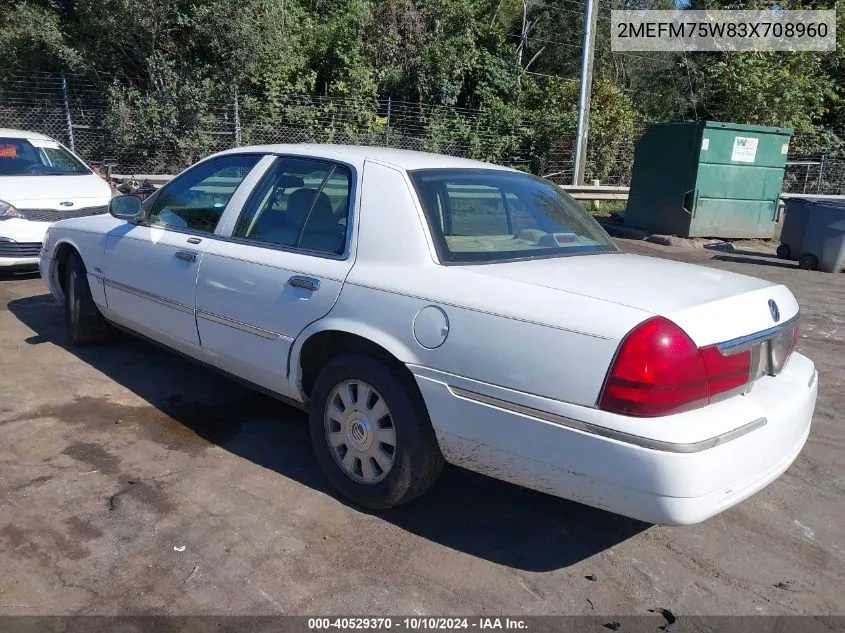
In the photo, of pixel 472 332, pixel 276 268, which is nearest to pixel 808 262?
pixel 276 268

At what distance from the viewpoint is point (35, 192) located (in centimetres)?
802

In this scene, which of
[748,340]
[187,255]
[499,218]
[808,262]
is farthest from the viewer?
[808,262]

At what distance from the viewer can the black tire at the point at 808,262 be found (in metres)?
11.1

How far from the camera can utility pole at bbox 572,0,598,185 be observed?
15492mm

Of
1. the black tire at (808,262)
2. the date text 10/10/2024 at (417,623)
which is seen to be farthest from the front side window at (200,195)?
the black tire at (808,262)

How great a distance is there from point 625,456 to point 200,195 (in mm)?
3126

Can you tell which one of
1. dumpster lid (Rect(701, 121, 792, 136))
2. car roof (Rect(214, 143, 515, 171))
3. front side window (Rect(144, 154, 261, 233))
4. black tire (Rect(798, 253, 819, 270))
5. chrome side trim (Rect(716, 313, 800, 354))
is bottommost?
black tire (Rect(798, 253, 819, 270))

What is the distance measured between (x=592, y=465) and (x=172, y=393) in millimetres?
3133

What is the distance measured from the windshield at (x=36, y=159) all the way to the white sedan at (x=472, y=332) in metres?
5.25

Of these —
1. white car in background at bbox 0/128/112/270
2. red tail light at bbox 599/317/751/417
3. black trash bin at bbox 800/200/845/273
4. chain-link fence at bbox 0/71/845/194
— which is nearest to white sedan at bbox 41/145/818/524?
red tail light at bbox 599/317/751/417

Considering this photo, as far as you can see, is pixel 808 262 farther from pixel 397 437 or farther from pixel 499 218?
pixel 397 437

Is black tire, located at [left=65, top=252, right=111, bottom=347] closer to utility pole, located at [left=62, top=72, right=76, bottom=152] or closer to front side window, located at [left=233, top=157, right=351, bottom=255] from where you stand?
front side window, located at [left=233, top=157, right=351, bottom=255]

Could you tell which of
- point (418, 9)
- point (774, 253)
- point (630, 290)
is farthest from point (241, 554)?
point (418, 9)

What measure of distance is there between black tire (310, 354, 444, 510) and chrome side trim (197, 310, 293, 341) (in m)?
0.35
